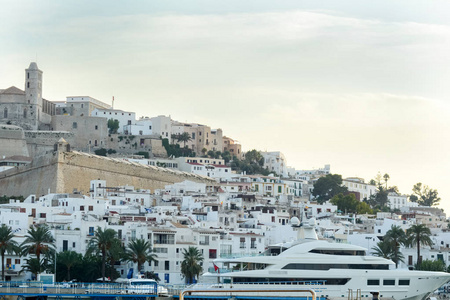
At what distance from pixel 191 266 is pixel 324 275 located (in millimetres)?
14690

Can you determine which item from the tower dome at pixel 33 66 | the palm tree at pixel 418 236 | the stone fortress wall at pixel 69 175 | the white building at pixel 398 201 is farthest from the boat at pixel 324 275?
the tower dome at pixel 33 66

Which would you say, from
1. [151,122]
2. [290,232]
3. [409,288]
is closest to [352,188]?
[151,122]

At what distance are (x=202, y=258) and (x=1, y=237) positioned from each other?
12057 millimetres

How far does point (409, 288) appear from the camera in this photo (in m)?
48.9

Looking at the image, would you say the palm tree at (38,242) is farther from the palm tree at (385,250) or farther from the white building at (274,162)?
the white building at (274,162)

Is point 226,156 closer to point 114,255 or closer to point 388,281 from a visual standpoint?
point 114,255

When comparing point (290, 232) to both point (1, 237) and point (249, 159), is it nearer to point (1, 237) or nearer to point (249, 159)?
point (1, 237)

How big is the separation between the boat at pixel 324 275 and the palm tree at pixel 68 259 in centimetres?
1475

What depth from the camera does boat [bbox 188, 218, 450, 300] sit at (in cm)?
4778

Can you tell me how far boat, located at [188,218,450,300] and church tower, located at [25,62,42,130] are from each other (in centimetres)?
7107

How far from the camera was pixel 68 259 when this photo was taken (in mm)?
61625

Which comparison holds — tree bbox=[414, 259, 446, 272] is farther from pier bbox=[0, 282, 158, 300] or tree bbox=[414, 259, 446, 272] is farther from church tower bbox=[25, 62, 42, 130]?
church tower bbox=[25, 62, 42, 130]

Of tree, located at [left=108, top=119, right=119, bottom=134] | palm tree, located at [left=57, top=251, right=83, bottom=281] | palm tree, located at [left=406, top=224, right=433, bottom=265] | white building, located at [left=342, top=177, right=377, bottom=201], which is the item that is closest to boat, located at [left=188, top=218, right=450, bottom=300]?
palm tree, located at [left=57, top=251, right=83, bottom=281]

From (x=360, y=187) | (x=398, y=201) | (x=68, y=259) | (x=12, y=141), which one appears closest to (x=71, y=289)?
(x=68, y=259)
